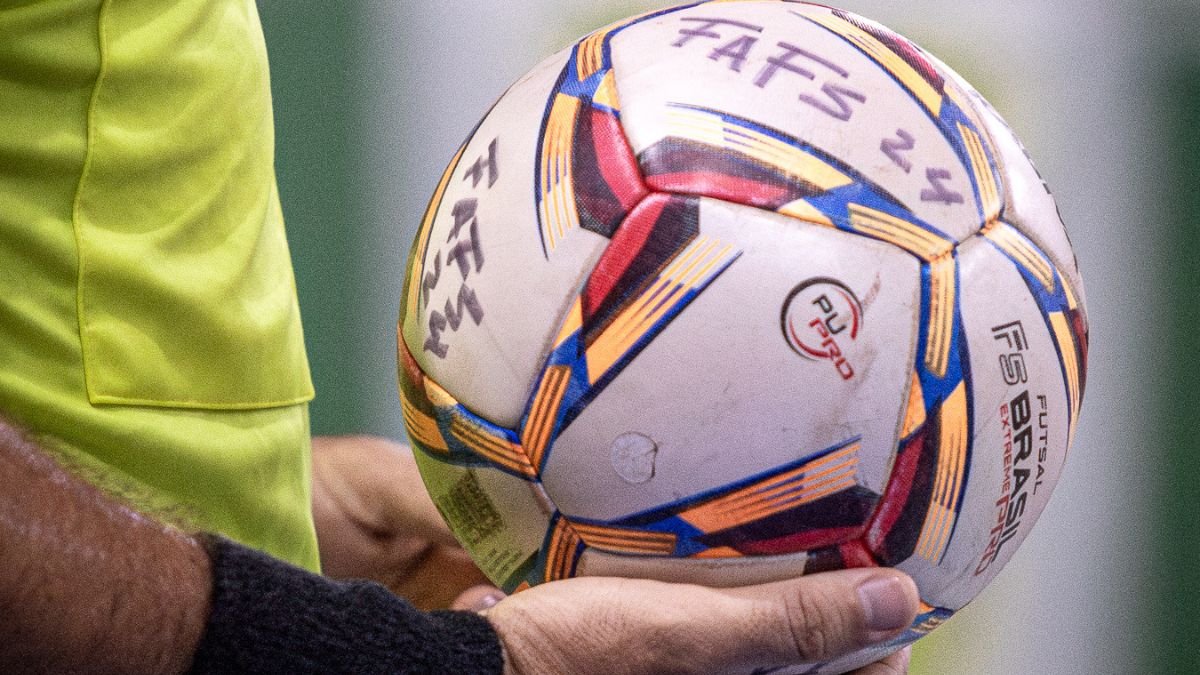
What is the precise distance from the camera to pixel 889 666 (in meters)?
0.89

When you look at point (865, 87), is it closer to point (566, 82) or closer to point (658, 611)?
point (566, 82)

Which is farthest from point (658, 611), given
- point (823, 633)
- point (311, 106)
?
point (311, 106)

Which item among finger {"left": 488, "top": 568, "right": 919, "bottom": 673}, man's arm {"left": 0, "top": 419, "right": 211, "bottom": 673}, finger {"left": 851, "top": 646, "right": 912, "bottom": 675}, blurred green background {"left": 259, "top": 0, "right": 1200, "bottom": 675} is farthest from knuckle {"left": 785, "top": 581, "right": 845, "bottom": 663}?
blurred green background {"left": 259, "top": 0, "right": 1200, "bottom": 675}

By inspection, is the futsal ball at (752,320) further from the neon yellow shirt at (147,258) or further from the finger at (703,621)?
the neon yellow shirt at (147,258)

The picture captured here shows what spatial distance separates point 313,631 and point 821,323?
34 cm

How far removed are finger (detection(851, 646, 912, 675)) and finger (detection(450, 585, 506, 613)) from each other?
381mm

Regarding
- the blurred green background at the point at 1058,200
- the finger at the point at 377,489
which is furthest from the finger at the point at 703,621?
the blurred green background at the point at 1058,200

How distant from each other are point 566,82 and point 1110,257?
70.2 inches

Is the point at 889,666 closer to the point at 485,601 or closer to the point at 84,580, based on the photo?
the point at 485,601

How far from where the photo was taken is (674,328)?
0.73 metres

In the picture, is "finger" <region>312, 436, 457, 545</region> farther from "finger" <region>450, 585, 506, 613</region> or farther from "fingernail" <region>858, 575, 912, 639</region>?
"fingernail" <region>858, 575, 912, 639</region>

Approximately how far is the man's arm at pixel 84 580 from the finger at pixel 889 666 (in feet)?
1.43

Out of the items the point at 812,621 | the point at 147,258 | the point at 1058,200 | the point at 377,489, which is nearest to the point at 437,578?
the point at 377,489

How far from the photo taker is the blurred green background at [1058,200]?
227 cm
